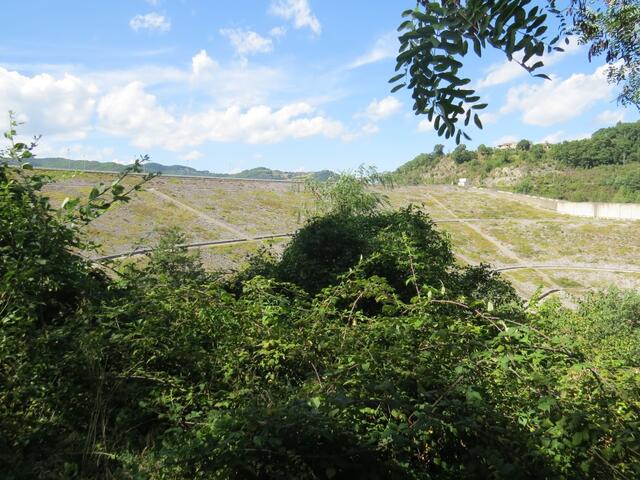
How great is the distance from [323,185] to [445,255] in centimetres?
1353

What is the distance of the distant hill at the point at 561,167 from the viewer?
94.1 m

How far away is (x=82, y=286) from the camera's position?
13.6 ft

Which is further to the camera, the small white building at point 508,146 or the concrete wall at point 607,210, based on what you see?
A: the small white building at point 508,146

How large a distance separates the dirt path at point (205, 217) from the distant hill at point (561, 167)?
6109 centimetres

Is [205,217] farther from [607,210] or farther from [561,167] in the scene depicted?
[561,167]

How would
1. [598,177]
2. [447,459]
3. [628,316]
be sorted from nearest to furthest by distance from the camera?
[447,459], [628,316], [598,177]

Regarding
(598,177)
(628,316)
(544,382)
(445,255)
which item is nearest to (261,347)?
(544,382)

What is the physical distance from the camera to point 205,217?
32.7 meters

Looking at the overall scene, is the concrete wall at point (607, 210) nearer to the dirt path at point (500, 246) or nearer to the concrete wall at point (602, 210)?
the concrete wall at point (602, 210)

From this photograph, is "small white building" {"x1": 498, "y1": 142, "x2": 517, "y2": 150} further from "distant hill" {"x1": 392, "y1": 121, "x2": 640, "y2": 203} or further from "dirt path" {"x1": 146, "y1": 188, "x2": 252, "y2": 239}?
"dirt path" {"x1": 146, "y1": 188, "x2": 252, "y2": 239}

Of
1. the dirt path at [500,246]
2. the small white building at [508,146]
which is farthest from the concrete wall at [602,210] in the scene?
the small white building at [508,146]

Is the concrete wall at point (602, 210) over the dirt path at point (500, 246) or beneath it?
over

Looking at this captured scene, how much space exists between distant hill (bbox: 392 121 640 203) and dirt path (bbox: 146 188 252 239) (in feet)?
200

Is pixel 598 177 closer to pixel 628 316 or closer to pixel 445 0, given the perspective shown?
pixel 628 316
